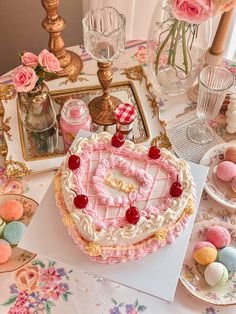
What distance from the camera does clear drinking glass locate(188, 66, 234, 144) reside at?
1.21 metres

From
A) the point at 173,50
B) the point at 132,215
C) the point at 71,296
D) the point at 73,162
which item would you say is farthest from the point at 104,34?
the point at 71,296

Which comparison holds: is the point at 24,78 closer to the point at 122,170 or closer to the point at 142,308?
the point at 122,170

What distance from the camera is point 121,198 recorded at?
0.97m

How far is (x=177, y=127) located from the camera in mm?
1328

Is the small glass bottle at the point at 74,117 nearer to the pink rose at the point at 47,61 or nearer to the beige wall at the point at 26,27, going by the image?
the pink rose at the point at 47,61

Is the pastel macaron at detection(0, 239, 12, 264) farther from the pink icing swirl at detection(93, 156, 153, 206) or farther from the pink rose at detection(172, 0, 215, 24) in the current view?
the pink rose at detection(172, 0, 215, 24)

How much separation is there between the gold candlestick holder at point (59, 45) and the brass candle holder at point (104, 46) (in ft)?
0.37

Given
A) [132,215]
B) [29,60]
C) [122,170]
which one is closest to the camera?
[132,215]

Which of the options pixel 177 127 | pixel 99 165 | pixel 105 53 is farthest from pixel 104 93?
pixel 99 165

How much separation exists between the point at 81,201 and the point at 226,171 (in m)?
Result: 0.42

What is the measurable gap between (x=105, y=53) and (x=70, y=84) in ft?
0.67

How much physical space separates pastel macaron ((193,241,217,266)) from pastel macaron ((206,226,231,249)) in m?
0.02

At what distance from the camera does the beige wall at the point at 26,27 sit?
1.83 metres

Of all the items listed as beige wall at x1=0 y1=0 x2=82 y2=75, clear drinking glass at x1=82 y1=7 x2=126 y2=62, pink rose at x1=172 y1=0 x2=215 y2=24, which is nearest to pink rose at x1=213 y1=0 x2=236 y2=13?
pink rose at x1=172 y1=0 x2=215 y2=24
